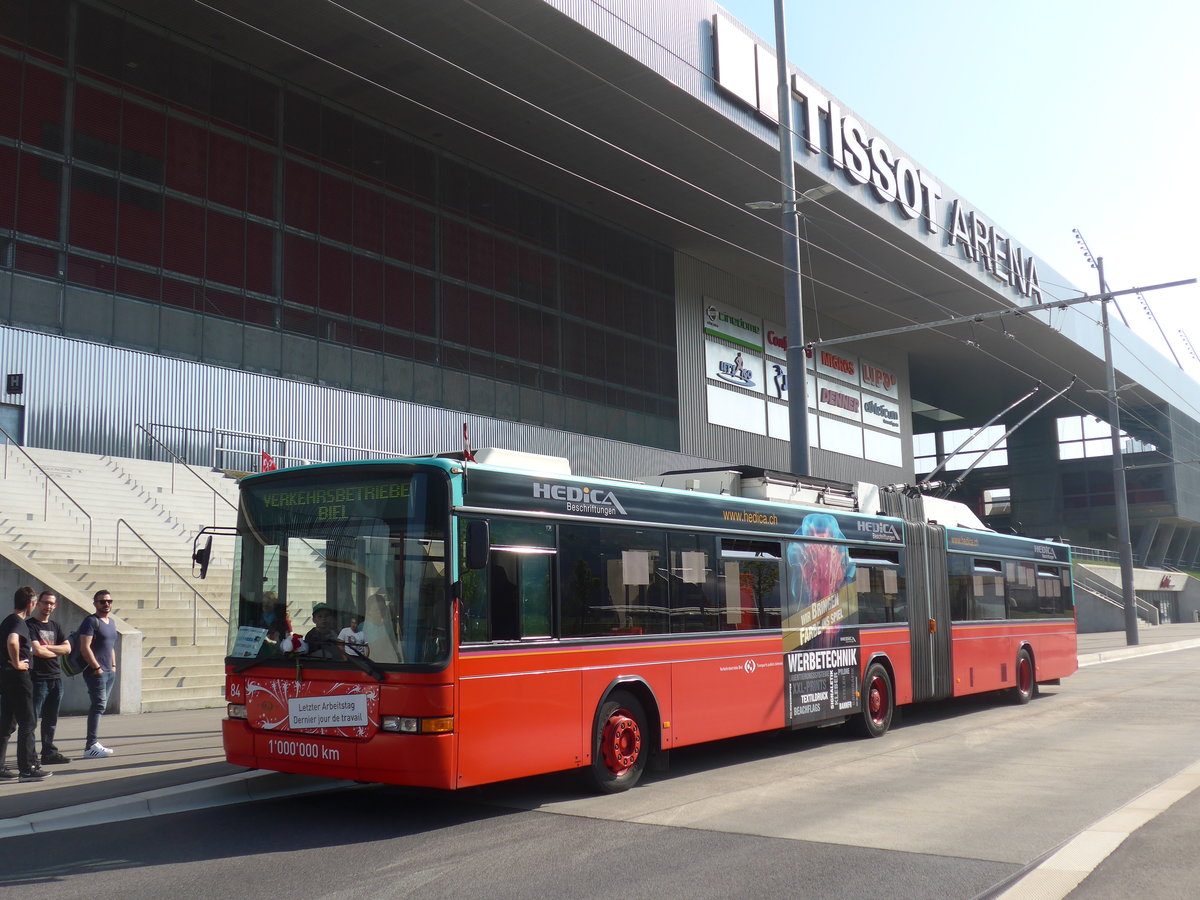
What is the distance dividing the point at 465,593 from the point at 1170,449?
72.9 meters

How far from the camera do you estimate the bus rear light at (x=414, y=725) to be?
8.15 meters

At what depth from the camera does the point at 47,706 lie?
34.7 feet

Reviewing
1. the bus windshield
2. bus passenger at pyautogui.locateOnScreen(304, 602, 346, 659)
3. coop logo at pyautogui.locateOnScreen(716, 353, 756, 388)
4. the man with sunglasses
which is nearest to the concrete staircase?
the man with sunglasses

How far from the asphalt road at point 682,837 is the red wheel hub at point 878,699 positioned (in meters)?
1.96

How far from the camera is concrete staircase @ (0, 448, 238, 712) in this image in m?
16.7

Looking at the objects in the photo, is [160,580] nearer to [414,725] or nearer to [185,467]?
[185,467]

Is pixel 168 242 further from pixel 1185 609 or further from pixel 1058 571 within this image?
pixel 1185 609

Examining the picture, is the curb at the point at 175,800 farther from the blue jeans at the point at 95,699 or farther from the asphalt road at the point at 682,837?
the blue jeans at the point at 95,699

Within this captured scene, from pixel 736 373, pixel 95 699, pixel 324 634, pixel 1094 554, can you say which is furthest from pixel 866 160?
pixel 1094 554

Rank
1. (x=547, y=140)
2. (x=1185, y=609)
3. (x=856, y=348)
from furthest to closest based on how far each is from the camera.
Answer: (x=1185, y=609)
(x=856, y=348)
(x=547, y=140)

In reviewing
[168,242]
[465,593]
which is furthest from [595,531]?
[168,242]

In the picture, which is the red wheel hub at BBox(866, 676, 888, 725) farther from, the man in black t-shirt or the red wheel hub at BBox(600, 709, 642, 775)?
the man in black t-shirt

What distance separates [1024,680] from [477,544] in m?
13.5

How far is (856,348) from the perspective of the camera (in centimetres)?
5066
